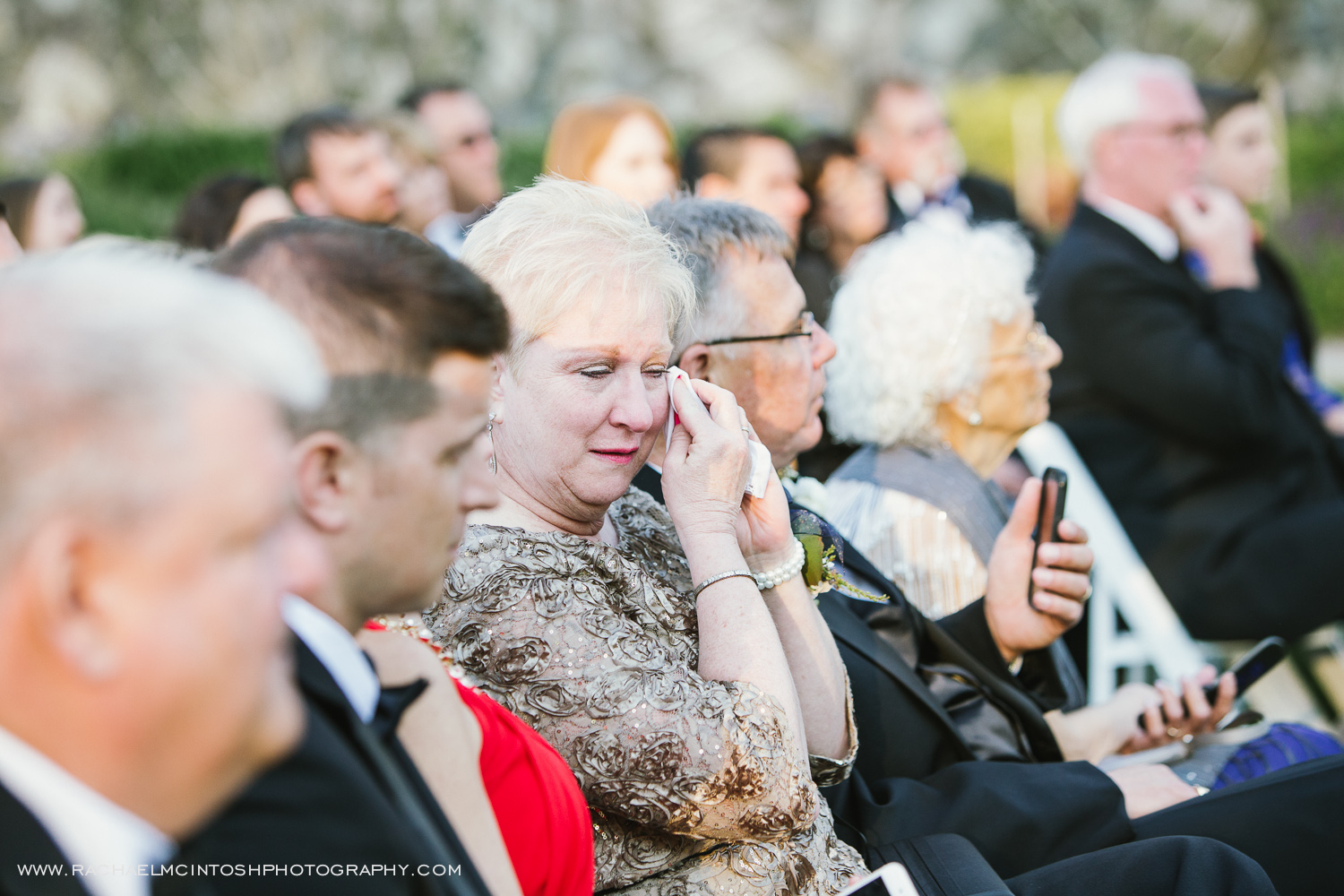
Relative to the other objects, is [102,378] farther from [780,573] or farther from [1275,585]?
[1275,585]

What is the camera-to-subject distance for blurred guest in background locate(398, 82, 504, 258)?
21.7ft

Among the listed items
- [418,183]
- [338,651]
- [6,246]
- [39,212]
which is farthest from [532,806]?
[418,183]

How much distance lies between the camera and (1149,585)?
3.81m

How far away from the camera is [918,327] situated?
10.7ft

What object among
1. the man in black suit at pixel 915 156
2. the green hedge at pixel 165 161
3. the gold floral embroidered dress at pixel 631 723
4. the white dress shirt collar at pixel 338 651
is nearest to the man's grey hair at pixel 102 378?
the white dress shirt collar at pixel 338 651

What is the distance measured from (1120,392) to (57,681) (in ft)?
13.0

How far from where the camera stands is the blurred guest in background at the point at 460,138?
661 centimetres

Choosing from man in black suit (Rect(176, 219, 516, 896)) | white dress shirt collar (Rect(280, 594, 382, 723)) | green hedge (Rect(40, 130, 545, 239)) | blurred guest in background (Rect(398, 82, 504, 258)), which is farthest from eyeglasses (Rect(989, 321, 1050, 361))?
green hedge (Rect(40, 130, 545, 239))

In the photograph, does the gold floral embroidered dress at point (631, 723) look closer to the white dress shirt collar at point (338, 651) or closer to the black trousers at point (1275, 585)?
the white dress shirt collar at point (338, 651)

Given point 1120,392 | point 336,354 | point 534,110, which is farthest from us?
point 534,110

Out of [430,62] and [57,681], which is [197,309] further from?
[430,62]

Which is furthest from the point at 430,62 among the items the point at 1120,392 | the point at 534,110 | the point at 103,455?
the point at 103,455

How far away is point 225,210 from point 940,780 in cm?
394

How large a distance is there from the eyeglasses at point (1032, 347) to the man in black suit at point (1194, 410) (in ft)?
3.13
